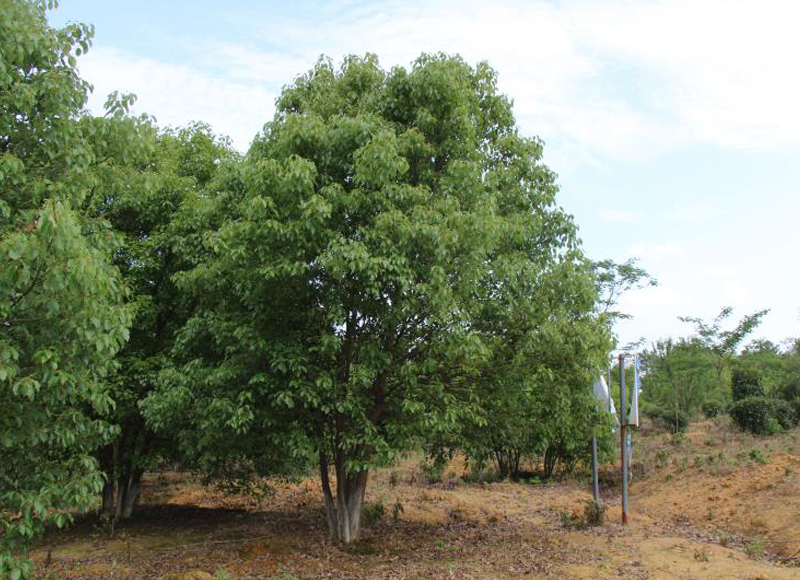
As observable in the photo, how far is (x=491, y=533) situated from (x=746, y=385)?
14632mm

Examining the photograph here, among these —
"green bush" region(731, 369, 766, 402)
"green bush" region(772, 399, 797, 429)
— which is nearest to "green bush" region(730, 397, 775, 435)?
"green bush" region(772, 399, 797, 429)

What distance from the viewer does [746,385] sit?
22156 mm

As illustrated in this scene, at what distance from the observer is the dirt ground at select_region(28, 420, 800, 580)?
869cm

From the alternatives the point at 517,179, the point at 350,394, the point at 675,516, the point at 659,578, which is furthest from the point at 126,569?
the point at 675,516

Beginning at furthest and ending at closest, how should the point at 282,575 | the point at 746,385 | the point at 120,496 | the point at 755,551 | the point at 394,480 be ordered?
1. the point at 746,385
2. the point at 394,480
3. the point at 120,496
4. the point at 755,551
5. the point at 282,575

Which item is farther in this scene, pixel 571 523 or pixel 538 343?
pixel 571 523

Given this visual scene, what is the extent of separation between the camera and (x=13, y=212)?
5793 millimetres

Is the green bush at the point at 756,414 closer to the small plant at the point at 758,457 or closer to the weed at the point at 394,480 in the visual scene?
the small plant at the point at 758,457

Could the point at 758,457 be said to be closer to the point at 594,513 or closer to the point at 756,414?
the point at 756,414

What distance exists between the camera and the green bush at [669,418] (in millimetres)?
24222

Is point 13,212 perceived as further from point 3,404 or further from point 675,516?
point 675,516

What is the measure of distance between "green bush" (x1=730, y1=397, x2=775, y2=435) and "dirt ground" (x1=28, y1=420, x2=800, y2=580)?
1136 mm

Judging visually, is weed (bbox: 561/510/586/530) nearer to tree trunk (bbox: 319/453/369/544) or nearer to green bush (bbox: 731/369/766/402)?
tree trunk (bbox: 319/453/369/544)

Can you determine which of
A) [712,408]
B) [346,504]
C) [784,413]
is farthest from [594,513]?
[712,408]
